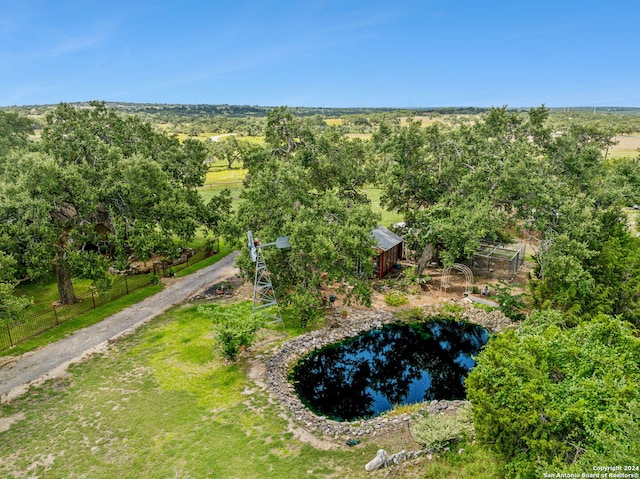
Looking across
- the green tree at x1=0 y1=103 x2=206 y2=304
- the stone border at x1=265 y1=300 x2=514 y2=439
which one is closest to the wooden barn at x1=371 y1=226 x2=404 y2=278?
the stone border at x1=265 y1=300 x2=514 y2=439

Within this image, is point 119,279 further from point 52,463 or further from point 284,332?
point 52,463

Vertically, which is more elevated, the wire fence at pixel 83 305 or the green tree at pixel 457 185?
the green tree at pixel 457 185

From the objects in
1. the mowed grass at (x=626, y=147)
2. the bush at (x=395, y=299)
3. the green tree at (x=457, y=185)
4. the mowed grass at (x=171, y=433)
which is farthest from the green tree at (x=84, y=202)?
the mowed grass at (x=626, y=147)

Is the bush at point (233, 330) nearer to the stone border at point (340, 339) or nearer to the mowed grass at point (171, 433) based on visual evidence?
the mowed grass at point (171, 433)

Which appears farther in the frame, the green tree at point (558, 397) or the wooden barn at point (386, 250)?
the wooden barn at point (386, 250)

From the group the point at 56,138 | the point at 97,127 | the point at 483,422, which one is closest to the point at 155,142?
the point at 97,127

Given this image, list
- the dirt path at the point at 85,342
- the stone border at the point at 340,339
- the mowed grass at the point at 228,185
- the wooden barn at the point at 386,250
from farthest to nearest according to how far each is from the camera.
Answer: the mowed grass at the point at 228,185 < the wooden barn at the point at 386,250 < the dirt path at the point at 85,342 < the stone border at the point at 340,339
